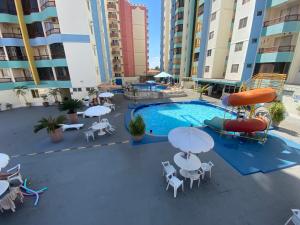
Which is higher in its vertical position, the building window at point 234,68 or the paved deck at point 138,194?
the building window at point 234,68

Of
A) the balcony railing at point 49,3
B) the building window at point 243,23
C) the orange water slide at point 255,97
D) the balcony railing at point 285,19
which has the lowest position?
the orange water slide at point 255,97

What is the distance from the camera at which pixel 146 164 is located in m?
7.77

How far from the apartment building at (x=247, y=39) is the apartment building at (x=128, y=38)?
23.5 meters

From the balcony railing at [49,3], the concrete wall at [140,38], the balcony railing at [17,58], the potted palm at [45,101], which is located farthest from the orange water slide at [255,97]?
the concrete wall at [140,38]

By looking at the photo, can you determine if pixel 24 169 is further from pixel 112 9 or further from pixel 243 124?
pixel 112 9

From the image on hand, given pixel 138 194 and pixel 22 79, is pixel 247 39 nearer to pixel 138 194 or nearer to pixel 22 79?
pixel 138 194

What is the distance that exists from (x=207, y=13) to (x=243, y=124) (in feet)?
90.7

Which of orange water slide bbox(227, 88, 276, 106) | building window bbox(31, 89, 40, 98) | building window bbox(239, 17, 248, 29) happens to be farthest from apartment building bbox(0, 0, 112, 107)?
building window bbox(239, 17, 248, 29)

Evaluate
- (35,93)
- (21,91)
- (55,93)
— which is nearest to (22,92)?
(21,91)

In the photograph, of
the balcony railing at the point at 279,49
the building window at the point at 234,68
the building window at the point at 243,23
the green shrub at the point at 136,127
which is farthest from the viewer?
the building window at the point at 234,68

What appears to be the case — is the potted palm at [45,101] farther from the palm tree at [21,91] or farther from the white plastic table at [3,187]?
the white plastic table at [3,187]

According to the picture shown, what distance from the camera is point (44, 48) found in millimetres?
21391

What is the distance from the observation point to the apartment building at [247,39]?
16.0 meters

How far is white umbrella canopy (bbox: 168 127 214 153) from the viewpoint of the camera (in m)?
5.61
